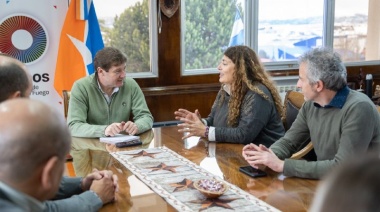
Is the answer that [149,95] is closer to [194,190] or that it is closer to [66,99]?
[66,99]

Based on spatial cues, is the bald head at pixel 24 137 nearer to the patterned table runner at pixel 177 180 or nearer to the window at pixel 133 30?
the patterned table runner at pixel 177 180

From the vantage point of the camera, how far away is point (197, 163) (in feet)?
7.45

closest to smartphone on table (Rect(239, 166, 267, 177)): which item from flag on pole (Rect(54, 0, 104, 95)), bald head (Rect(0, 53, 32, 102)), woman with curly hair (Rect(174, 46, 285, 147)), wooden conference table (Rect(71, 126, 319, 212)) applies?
wooden conference table (Rect(71, 126, 319, 212))

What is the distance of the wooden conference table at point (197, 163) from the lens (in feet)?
5.85

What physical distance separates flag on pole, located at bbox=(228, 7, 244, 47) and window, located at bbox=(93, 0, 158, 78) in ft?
2.83

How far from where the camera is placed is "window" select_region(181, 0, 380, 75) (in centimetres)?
482

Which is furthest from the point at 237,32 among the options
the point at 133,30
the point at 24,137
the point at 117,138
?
the point at 24,137

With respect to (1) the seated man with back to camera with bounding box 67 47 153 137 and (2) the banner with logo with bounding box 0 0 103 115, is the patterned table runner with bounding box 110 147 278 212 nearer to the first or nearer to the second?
(1) the seated man with back to camera with bounding box 67 47 153 137

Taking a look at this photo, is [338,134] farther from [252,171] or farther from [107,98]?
[107,98]

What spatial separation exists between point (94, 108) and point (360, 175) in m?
2.76

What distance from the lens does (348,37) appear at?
5.54 m

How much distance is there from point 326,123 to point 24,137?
1551 millimetres

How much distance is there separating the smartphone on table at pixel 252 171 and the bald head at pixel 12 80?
37.6 inches

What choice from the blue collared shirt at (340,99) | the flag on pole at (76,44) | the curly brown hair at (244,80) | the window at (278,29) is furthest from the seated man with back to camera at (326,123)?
the window at (278,29)
